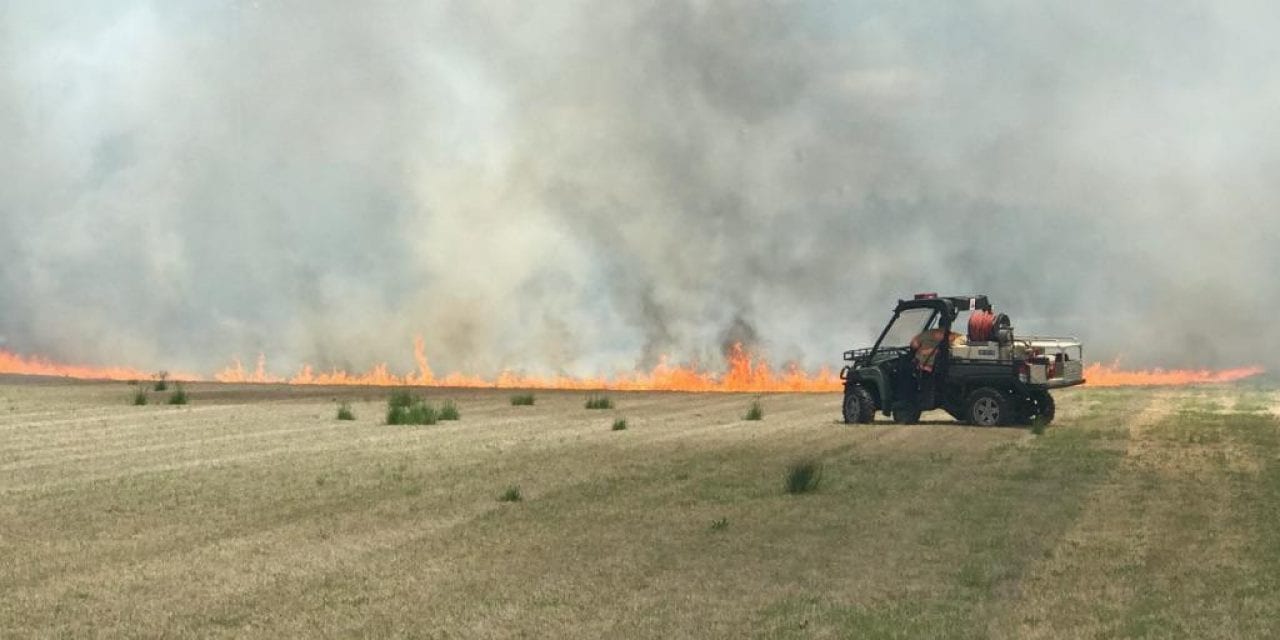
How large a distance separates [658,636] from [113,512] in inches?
304

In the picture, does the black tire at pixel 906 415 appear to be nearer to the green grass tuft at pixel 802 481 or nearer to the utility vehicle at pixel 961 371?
the utility vehicle at pixel 961 371

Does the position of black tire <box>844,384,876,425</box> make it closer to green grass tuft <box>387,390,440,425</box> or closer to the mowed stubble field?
the mowed stubble field

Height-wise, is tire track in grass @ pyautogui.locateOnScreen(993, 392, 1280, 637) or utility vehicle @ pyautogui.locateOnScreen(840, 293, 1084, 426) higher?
utility vehicle @ pyautogui.locateOnScreen(840, 293, 1084, 426)

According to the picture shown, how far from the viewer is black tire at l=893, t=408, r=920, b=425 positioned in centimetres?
2733

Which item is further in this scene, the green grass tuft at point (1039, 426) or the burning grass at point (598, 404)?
the burning grass at point (598, 404)

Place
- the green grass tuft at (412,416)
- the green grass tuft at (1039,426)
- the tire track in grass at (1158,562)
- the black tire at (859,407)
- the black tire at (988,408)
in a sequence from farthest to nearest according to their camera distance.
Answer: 1. the black tire at (859,407)
2. the black tire at (988,408)
3. the green grass tuft at (412,416)
4. the green grass tuft at (1039,426)
5. the tire track in grass at (1158,562)

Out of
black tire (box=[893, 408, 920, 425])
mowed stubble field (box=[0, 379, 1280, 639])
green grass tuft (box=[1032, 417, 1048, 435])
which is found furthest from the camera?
black tire (box=[893, 408, 920, 425])

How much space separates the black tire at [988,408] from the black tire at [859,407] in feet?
7.07

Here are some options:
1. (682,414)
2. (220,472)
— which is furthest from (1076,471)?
(682,414)

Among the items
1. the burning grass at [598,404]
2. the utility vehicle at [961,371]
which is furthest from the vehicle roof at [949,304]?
the burning grass at [598,404]

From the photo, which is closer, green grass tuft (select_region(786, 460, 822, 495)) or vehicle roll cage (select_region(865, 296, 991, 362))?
green grass tuft (select_region(786, 460, 822, 495))

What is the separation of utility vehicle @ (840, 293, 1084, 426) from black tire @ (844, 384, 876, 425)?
23mm

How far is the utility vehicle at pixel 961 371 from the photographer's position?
26641 mm

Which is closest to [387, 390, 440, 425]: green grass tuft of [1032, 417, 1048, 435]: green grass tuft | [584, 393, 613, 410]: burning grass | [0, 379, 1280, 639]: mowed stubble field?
[0, 379, 1280, 639]: mowed stubble field
